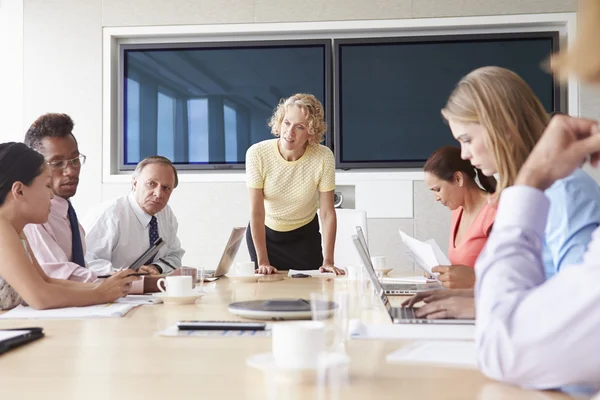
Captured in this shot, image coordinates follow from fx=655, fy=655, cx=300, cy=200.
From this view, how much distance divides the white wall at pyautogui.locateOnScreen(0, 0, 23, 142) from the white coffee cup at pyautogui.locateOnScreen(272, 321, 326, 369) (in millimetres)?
4362

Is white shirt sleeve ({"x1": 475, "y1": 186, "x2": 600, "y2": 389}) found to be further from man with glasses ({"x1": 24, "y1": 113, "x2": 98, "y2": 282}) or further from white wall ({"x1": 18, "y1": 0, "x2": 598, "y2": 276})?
white wall ({"x1": 18, "y1": 0, "x2": 598, "y2": 276})

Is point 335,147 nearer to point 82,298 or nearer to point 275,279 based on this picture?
point 275,279

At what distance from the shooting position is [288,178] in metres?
3.29

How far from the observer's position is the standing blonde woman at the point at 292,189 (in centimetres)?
321

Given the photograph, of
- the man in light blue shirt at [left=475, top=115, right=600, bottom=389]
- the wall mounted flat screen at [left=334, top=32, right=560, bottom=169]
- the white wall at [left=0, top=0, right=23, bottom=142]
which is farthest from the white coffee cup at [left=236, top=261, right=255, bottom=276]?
the white wall at [left=0, top=0, right=23, bottom=142]

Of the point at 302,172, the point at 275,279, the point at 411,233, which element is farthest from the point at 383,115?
the point at 275,279

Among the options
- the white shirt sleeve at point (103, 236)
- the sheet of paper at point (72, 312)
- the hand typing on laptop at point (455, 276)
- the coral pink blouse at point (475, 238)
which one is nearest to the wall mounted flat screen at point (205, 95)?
the white shirt sleeve at point (103, 236)

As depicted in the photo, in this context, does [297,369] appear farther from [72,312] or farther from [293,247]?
[293,247]

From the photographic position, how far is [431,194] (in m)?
4.39

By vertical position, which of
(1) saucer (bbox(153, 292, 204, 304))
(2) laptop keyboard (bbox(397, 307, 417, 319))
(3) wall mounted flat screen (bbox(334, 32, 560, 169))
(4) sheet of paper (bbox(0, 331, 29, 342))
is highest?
(3) wall mounted flat screen (bbox(334, 32, 560, 169))

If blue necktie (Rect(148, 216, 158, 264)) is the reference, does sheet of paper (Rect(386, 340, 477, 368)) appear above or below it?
below

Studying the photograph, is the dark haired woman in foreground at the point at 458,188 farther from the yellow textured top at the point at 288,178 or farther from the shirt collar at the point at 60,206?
the shirt collar at the point at 60,206

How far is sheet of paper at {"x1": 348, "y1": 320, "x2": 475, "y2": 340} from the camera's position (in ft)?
3.98

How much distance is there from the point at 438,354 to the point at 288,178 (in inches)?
89.7
